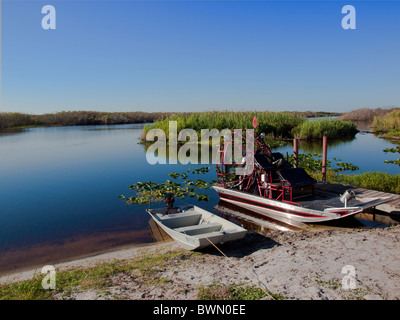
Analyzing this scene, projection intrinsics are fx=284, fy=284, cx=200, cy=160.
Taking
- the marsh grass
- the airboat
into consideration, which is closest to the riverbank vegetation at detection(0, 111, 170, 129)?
the airboat

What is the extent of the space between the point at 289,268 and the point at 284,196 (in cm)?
482

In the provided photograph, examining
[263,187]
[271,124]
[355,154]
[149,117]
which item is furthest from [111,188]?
[149,117]

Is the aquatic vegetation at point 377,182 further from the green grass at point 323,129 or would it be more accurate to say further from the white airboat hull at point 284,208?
the green grass at point 323,129

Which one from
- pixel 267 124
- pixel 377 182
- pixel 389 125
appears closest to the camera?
pixel 377 182

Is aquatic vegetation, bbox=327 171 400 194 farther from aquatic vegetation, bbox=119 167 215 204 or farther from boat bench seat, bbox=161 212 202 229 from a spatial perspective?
boat bench seat, bbox=161 212 202 229

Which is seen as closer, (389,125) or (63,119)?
(389,125)

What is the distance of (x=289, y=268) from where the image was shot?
6227 mm

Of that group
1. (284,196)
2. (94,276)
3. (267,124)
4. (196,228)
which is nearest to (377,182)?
(284,196)

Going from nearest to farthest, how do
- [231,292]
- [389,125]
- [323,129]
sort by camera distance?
[231,292] < [323,129] < [389,125]

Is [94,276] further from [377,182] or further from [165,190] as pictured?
[377,182]

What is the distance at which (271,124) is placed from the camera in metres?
34.1

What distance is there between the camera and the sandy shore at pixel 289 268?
5375 mm
